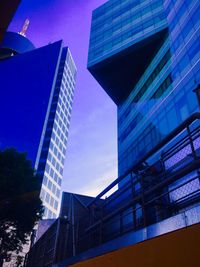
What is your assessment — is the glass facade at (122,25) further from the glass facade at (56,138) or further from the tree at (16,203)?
the glass facade at (56,138)

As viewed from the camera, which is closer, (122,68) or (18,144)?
(122,68)

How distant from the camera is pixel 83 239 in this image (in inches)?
375

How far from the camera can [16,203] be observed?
19375 mm

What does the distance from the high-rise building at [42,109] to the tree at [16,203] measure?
173 feet

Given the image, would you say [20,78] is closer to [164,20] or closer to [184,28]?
[164,20]

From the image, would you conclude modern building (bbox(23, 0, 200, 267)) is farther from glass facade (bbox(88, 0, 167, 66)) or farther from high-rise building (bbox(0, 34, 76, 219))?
high-rise building (bbox(0, 34, 76, 219))

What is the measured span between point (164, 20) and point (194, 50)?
15.2 meters

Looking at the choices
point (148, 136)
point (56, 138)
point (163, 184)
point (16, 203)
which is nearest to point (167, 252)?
point (163, 184)

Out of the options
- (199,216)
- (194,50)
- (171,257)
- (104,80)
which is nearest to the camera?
(171,257)

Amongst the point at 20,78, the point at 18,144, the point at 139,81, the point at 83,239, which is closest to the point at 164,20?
the point at 139,81

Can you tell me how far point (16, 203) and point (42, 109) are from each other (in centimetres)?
7291

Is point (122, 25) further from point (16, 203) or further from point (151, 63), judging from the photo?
Result: point (16, 203)

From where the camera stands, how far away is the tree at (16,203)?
19078 millimetres

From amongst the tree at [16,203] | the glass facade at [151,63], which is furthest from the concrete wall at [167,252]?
the glass facade at [151,63]
